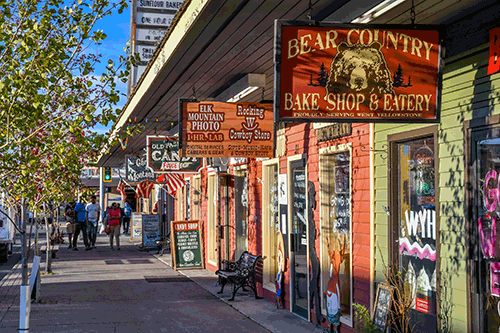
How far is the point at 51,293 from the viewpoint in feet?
41.3

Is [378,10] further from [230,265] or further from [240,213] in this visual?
[240,213]

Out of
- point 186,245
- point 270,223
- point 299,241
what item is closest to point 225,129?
point 299,241

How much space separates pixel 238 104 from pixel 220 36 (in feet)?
8.92

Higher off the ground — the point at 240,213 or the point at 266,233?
the point at 240,213

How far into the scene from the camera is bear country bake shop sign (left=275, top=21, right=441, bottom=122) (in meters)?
5.10

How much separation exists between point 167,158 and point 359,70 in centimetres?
1051

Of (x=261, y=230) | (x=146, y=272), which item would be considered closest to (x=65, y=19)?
(x=261, y=230)

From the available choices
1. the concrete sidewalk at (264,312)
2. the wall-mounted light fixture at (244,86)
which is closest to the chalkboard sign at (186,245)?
the concrete sidewalk at (264,312)

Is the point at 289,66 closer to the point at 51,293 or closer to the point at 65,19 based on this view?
the point at 65,19

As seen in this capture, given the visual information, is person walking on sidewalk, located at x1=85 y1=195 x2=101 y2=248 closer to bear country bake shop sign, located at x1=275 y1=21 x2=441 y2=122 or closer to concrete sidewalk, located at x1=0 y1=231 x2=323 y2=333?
concrete sidewalk, located at x1=0 y1=231 x2=323 y2=333

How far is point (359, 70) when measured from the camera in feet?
16.9

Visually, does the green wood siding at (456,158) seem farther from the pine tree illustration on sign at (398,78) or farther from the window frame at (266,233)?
the window frame at (266,233)

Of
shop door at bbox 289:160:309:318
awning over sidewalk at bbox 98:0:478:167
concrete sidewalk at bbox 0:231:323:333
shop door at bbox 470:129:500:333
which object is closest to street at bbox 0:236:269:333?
concrete sidewalk at bbox 0:231:323:333

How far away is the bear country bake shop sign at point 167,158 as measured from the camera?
49.9 feet
